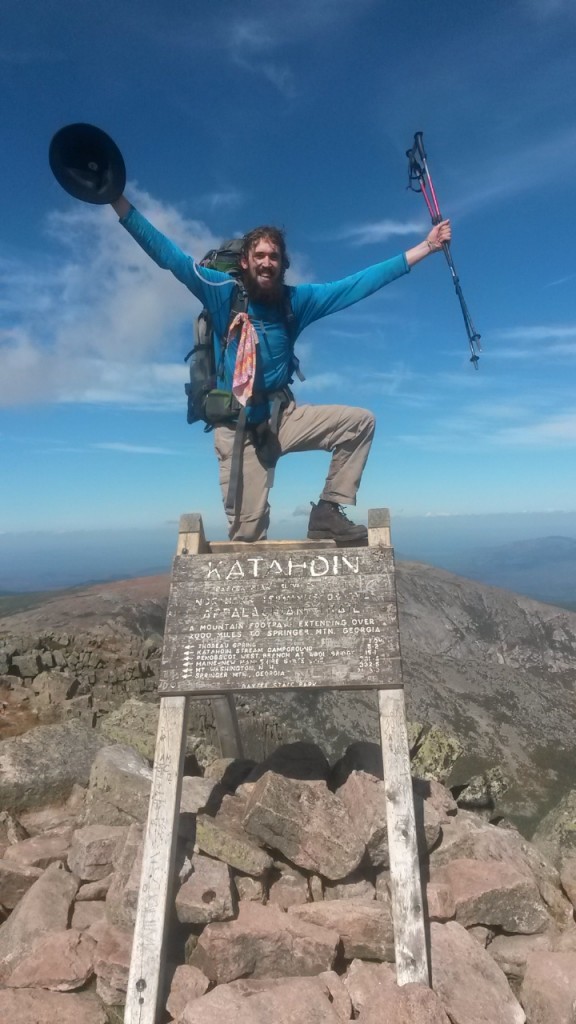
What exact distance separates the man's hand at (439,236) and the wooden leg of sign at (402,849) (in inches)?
206

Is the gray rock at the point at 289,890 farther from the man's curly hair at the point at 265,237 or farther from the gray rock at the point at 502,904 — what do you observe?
the man's curly hair at the point at 265,237

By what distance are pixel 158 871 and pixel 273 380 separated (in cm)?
531

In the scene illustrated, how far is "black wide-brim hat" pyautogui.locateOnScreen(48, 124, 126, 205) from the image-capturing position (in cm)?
615

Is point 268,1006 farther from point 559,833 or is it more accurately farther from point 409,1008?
point 559,833

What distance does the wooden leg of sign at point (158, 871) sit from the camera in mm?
4926

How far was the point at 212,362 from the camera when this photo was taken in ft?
24.6

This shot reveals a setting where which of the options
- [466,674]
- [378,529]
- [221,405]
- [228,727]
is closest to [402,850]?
[378,529]

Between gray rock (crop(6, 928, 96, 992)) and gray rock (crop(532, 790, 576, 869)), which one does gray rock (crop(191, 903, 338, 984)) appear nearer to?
gray rock (crop(6, 928, 96, 992))

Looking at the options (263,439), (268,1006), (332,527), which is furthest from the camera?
(263,439)

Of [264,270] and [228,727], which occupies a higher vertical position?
[264,270]

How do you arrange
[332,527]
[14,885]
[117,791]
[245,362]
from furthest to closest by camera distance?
[117,791] → [332,527] → [245,362] → [14,885]

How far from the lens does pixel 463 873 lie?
6.16m

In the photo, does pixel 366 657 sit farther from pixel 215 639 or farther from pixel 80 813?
pixel 80 813

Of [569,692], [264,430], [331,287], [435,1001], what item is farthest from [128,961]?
[569,692]
